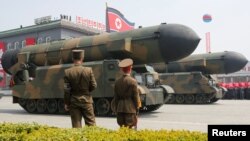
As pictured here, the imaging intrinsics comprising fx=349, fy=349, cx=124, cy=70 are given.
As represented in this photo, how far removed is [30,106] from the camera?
14.1m

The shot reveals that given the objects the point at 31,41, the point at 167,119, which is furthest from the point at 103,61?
the point at 31,41

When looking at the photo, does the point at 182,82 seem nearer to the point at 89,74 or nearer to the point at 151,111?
the point at 151,111

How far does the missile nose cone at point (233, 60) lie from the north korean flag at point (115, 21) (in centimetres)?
1417

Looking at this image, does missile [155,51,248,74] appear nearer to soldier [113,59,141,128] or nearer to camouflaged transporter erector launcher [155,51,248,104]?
camouflaged transporter erector launcher [155,51,248,104]

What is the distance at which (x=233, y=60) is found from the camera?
771 inches

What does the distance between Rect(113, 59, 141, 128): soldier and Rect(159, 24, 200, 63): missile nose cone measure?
653 cm

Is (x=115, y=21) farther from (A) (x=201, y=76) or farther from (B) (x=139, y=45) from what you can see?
(B) (x=139, y=45)

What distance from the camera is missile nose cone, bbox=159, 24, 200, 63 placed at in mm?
11375

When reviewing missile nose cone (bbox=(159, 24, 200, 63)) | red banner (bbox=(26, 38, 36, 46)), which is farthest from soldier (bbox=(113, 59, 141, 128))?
red banner (bbox=(26, 38, 36, 46))

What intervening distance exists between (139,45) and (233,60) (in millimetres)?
9460

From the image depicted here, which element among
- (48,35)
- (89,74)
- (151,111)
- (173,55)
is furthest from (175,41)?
(48,35)

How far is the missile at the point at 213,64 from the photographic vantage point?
64.5ft

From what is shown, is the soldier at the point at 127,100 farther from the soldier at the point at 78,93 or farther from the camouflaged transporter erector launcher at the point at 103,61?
the camouflaged transporter erector launcher at the point at 103,61

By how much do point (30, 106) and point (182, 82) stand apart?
9.10m
